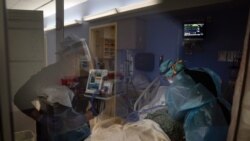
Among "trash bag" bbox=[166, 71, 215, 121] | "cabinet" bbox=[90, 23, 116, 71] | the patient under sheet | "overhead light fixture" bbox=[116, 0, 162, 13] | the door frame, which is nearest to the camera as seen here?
the door frame

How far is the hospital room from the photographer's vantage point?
52 centimetres

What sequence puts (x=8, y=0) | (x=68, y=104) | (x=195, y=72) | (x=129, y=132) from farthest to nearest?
1. (x=195, y=72)
2. (x=129, y=132)
3. (x=68, y=104)
4. (x=8, y=0)

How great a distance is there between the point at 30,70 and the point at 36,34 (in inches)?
4.3

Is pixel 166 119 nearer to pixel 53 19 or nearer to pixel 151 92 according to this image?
pixel 151 92

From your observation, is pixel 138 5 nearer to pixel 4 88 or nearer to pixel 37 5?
pixel 37 5

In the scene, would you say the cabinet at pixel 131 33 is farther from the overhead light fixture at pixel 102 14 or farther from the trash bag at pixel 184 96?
the trash bag at pixel 184 96

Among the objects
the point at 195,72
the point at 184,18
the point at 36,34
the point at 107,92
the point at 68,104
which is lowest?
the point at 107,92

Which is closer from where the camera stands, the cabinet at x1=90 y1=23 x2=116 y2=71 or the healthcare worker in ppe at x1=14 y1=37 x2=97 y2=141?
the healthcare worker in ppe at x1=14 y1=37 x2=97 y2=141

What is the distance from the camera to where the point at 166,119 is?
1.33 m

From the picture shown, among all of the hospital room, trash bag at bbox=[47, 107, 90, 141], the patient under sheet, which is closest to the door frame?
the hospital room

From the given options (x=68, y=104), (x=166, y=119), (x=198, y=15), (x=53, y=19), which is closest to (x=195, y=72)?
(x=166, y=119)

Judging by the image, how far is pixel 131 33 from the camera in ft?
9.69

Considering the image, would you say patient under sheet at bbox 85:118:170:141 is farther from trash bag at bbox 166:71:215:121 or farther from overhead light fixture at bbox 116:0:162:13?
overhead light fixture at bbox 116:0:162:13

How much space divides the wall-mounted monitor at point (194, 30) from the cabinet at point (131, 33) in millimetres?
712
